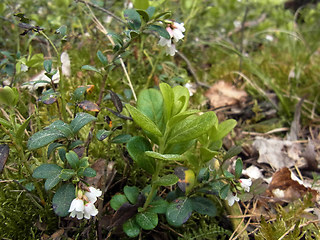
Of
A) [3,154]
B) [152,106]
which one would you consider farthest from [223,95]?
[3,154]

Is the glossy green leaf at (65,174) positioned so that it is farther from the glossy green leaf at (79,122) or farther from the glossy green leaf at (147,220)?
the glossy green leaf at (147,220)

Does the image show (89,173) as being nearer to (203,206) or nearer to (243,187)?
(203,206)

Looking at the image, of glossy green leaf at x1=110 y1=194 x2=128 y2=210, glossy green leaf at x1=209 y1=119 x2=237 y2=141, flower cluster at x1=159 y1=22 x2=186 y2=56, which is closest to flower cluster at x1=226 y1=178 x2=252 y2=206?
glossy green leaf at x1=209 y1=119 x2=237 y2=141

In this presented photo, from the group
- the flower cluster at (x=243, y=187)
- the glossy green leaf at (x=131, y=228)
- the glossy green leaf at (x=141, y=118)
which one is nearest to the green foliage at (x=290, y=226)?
the flower cluster at (x=243, y=187)

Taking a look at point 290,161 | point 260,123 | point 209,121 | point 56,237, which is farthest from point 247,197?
point 260,123

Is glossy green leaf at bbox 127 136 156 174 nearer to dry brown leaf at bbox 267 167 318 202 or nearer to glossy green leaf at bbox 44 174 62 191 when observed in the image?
glossy green leaf at bbox 44 174 62 191

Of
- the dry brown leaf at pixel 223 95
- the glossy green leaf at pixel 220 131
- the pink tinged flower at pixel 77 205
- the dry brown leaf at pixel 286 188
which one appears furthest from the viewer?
the dry brown leaf at pixel 223 95
